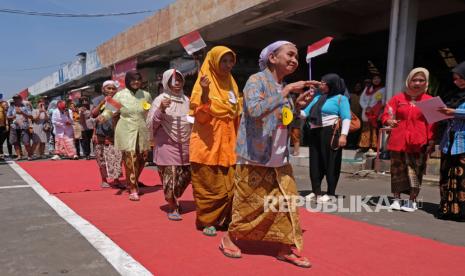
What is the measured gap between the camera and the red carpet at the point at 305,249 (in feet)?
8.92

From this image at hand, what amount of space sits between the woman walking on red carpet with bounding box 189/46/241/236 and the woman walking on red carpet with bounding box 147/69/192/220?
532 millimetres

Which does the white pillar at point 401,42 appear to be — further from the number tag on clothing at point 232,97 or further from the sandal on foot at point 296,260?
the sandal on foot at point 296,260

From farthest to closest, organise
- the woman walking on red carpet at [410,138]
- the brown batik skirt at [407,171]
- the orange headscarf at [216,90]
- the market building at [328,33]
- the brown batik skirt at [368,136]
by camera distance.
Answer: the brown batik skirt at [368,136], the market building at [328,33], the brown batik skirt at [407,171], the woman walking on red carpet at [410,138], the orange headscarf at [216,90]

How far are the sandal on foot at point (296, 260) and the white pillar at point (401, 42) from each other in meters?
5.81

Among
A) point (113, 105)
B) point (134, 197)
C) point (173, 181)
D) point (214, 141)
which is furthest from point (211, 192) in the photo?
point (113, 105)

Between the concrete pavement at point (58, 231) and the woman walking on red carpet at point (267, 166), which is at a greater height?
the woman walking on red carpet at point (267, 166)

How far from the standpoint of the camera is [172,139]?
4.16 metres

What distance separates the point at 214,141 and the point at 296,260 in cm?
132

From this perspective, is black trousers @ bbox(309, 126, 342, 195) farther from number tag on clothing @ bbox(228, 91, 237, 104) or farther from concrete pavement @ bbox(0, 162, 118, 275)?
concrete pavement @ bbox(0, 162, 118, 275)

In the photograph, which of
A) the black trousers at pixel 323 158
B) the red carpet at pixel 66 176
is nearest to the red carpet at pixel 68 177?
the red carpet at pixel 66 176

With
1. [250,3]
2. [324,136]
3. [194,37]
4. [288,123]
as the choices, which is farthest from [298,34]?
[288,123]

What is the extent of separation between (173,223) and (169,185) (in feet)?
1.37

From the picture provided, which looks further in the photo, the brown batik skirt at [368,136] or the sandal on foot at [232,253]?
the brown batik skirt at [368,136]

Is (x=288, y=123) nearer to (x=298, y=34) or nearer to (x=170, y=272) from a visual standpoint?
(x=170, y=272)
